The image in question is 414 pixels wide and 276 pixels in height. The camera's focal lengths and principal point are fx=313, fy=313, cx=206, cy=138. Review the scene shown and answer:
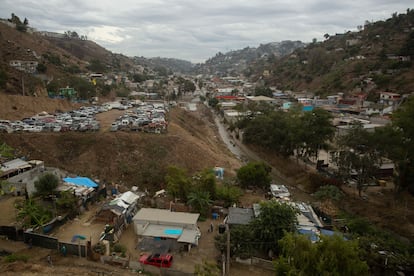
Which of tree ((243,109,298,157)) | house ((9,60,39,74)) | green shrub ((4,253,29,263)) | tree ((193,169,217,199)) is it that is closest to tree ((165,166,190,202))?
tree ((193,169,217,199))

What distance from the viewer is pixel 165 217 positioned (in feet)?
54.7

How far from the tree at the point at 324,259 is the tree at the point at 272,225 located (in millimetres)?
3326

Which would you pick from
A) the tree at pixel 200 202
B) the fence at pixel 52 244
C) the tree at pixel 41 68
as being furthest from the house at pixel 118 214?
the tree at pixel 41 68

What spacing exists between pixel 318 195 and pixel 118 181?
48.1 ft

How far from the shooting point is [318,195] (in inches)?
858

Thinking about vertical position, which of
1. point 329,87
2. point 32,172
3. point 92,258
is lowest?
point 92,258

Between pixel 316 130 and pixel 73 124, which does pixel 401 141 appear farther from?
pixel 73 124

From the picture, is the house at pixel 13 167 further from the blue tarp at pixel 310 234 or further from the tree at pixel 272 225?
the blue tarp at pixel 310 234

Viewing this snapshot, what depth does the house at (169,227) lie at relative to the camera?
49.5ft

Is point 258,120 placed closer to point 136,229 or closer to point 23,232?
point 136,229

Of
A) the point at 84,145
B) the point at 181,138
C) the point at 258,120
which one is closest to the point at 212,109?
the point at 258,120

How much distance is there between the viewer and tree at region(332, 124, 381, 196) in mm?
21688

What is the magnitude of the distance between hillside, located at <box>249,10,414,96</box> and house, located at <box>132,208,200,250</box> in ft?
158

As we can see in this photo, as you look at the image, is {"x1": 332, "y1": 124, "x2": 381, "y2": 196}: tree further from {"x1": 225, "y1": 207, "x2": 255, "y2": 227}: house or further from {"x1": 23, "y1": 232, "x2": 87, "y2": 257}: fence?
{"x1": 23, "y1": 232, "x2": 87, "y2": 257}: fence
